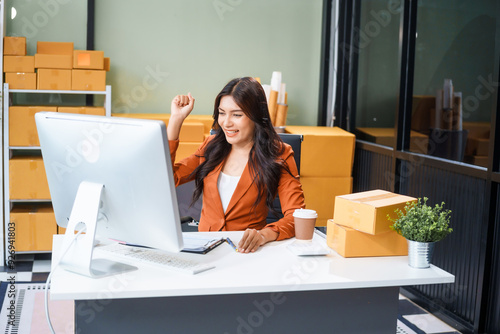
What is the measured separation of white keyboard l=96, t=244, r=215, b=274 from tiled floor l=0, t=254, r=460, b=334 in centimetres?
170

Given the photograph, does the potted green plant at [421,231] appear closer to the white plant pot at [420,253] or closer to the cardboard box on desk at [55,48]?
the white plant pot at [420,253]

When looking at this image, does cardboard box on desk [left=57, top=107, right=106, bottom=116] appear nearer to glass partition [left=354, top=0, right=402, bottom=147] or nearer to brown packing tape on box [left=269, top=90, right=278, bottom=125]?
brown packing tape on box [left=269, top=90, right=278, bottom=125]

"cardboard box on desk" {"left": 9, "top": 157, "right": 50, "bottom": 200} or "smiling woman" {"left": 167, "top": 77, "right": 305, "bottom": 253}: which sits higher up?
"smiling woman" {"left": 167, "top": 77, "right": 305, "bottom": 253}

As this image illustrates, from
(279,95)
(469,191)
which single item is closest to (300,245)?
(469,191)

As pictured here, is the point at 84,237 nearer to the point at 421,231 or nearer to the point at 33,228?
the point at 421,231

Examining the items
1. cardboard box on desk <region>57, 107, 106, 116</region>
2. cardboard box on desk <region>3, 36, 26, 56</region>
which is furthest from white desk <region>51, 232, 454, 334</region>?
cardboard box on desk <region>3, 36, 26, 56</region>

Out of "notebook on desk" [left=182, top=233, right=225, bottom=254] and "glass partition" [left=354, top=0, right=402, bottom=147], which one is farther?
"glass partition" [left=354, top=0, right=402, bottom=147]

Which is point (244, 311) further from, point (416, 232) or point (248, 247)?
point (416, 232)

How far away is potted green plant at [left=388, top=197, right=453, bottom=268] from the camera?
5.61 feet

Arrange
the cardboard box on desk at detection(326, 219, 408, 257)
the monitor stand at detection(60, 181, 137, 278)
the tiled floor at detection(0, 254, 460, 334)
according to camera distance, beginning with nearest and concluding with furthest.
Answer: the monitor stand at detection(60, 181, 137, 278), the cardboard box on desk at detection(326, 219, 408, 257), the tiled floor at detection(0, 254, 460, 334)

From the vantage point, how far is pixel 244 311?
167cm

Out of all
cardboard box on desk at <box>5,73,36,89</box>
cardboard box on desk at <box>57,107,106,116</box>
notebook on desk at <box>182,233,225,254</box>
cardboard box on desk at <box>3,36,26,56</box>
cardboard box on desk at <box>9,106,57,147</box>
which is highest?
cardboard box on desk at <box>3,36,26,56</box>

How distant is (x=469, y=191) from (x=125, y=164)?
2118mm

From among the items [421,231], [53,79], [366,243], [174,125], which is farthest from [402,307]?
[53,79]
